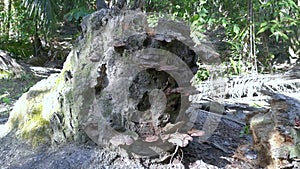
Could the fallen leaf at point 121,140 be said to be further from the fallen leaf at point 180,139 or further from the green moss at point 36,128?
the green moss at point 36,128

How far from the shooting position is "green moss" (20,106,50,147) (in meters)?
1.92

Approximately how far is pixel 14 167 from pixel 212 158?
108 cm

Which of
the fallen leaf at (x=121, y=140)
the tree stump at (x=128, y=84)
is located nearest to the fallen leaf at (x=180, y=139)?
the tree stump at (x=128, y=84)

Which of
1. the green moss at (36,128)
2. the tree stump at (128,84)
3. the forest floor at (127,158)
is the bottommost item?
the forest floor at (127,158)

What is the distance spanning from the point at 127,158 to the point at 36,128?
72 cm

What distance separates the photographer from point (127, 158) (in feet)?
5.15

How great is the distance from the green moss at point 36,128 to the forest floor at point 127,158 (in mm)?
49

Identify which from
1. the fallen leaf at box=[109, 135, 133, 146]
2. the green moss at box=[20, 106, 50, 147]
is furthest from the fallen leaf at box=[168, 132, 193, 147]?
the green moss at box=[20, 106, 50, 147]

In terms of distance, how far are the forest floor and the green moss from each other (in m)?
0.05

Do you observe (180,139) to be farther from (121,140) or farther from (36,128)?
(36,128)

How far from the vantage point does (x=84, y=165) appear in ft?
5.21

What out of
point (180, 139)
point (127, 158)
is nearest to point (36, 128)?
point (127, 158)

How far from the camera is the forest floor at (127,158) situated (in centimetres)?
157

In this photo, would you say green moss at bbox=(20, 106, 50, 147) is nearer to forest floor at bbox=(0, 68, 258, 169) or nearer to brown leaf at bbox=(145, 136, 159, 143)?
forest floor at bbox=(0, 68, 258, 169)
